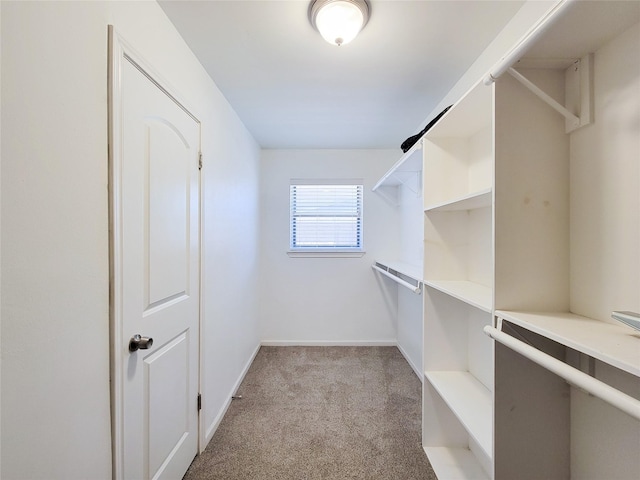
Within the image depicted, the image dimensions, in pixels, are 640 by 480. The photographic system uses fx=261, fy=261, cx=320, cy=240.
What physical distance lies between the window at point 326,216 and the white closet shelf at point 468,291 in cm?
180

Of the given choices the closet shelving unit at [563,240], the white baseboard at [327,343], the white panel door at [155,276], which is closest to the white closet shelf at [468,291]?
the closet shelving unit at [563,240]

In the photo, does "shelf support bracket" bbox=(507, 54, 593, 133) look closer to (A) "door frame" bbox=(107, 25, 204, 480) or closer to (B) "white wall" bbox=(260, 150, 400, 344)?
(A) "door frame" bbox=(107, 25, 204, 480)

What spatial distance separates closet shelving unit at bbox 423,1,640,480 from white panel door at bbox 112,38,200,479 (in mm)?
1329

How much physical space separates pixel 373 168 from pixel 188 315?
8.56 ft

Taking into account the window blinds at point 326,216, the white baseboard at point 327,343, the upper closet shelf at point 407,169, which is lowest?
the white baseboard at point 327,343

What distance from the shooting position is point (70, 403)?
2.56ft

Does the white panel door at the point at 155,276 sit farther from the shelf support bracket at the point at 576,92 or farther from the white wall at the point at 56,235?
the shelf support bracket at the point at 576,92

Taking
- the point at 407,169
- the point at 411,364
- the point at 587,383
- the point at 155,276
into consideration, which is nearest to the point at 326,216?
the point at 407,169

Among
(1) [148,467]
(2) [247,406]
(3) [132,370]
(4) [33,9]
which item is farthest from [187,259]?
(2) [247,406]

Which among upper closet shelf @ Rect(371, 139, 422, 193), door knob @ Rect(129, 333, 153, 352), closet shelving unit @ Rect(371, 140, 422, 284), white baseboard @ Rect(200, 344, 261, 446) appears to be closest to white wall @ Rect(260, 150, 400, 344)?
closet shelving unit @ Rect(371, 140, 422, 284)

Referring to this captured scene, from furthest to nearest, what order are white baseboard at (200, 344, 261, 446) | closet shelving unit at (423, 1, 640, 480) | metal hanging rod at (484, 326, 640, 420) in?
white baseboard at (200, 344, 261, 446) → closet shelving unit at (423, 1, 640, 480) → metal hanging rod at (484, 326, 640, 420)

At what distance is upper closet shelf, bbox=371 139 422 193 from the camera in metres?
1.86

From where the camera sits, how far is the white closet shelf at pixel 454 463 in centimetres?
142

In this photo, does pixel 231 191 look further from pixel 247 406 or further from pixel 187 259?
pixel 247 406
